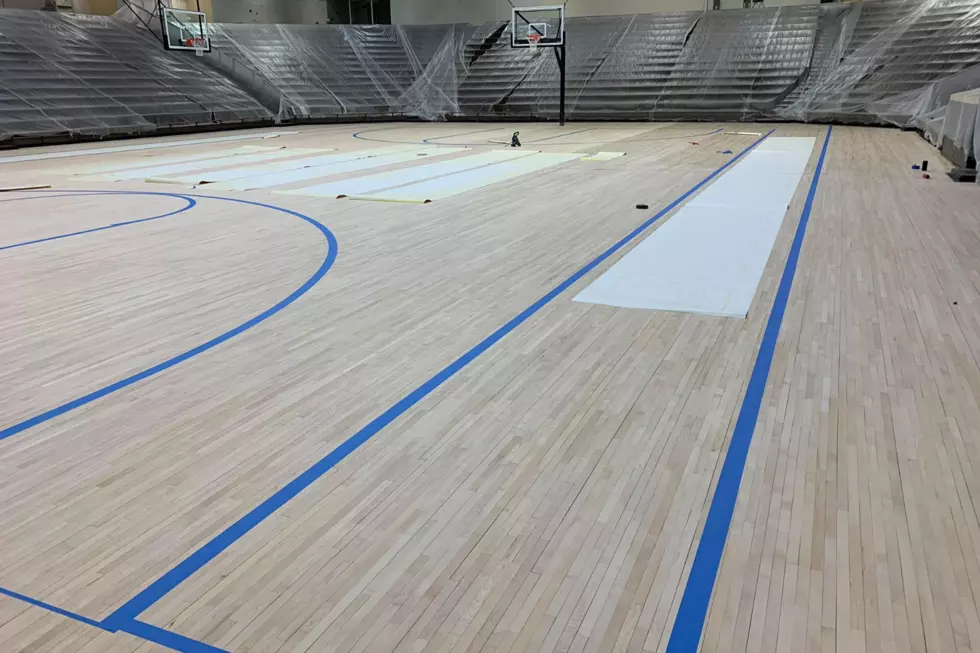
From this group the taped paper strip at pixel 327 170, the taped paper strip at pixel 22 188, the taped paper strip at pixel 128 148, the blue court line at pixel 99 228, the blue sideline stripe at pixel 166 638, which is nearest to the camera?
the blue sideline stripe at pixel 166 638

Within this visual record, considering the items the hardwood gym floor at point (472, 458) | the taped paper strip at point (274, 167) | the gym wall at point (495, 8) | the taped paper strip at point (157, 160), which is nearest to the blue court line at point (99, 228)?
the hardwood gym floor at point (472, 458)

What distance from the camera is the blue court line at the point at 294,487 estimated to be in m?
1.95

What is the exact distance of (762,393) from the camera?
120 inches

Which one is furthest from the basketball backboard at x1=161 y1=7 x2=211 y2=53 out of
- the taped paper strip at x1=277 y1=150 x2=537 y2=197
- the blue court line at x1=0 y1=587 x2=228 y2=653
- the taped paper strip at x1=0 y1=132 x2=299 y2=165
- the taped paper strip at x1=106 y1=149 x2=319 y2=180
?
the blue court line at x1=0 y1=587 x2=228 y2=653

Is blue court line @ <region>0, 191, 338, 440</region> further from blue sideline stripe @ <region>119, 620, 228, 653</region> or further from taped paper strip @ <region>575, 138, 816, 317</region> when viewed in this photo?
taped paper strip @ <region>575, 138, 816, 317</region>

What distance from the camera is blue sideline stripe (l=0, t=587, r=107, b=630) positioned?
1862mm

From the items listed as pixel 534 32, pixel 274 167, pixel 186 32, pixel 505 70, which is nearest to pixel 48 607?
pixel 274 167

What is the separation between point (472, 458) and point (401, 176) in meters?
7.36

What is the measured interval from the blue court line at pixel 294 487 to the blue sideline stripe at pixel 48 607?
1.5 inches

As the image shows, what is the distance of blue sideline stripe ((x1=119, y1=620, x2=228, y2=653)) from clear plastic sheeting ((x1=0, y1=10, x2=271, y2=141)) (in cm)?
1473

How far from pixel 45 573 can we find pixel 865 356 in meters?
3.26

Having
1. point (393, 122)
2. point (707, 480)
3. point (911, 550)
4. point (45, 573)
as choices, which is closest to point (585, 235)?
point (707, 480)

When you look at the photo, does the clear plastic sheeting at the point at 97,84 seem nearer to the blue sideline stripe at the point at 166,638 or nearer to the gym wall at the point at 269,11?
the gym wall at the point at 269,11

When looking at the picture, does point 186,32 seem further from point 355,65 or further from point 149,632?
point 149,632
